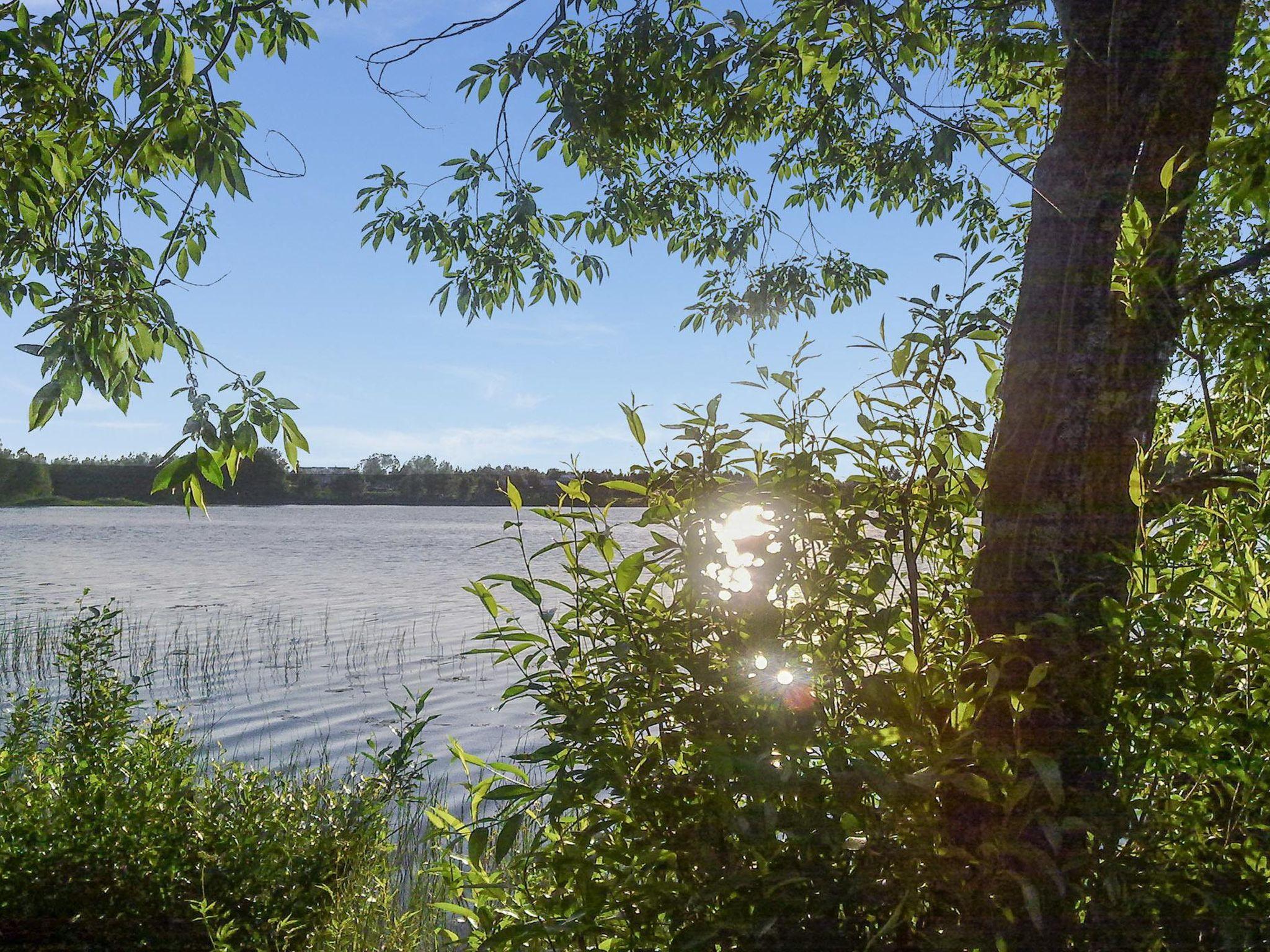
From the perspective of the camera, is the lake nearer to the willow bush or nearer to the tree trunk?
the willow bush

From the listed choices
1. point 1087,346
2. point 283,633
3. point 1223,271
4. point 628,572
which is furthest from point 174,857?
point 283,633

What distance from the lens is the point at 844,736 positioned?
169cm

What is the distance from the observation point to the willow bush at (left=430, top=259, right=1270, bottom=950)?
1.56m

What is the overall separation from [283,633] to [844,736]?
14.7 meters

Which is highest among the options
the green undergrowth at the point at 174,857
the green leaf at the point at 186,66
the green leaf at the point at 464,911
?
the green leaf at the point at 186,66

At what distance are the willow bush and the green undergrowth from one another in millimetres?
2008

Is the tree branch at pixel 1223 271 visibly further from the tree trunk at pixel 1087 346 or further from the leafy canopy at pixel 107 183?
the leafy canopy at pixel 107 183

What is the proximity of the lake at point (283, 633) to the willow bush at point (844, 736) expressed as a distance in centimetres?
32

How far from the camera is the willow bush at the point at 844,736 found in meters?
1.56

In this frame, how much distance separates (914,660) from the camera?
1627 millimetres

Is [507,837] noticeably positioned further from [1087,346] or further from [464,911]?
[1087,346]

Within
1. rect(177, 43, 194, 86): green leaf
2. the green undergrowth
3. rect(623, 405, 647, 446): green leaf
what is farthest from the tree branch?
rect(177, 43, 194, 86): green leaf

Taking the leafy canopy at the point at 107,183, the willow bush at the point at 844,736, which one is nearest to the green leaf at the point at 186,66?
the leafy canopy at the point at 107,183

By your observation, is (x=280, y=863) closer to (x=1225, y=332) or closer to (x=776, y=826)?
(x=776, y=826)
